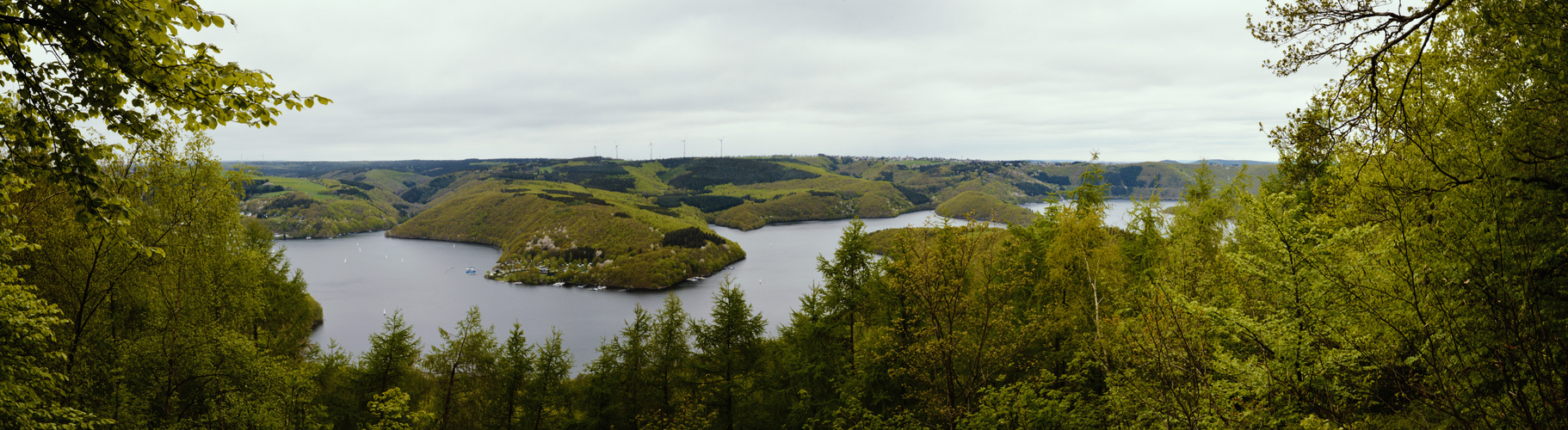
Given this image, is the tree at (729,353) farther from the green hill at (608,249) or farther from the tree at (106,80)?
the green hill at (608,249)

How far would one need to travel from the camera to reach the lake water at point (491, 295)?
82.0 m

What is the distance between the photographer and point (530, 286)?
124812 mm

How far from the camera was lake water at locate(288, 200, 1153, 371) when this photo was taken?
82.0 metres

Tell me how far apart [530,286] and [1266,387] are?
5236 inches

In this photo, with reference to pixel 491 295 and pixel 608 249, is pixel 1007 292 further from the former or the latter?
pixel 608 249

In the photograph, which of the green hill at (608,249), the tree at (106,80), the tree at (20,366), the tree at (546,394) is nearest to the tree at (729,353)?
the tree at (546,394)

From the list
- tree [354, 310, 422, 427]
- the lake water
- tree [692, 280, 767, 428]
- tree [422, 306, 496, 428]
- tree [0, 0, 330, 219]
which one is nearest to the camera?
tree [0, 0, 330, 219]

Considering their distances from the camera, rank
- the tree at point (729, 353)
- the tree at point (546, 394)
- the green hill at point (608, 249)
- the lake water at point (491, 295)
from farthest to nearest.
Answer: the green hill at point (608, 249) → the lake water at point (491, 295) → the tree at point (546, 394) → the tree at point (729, 353)

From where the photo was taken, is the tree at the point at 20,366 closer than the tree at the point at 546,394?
Yes

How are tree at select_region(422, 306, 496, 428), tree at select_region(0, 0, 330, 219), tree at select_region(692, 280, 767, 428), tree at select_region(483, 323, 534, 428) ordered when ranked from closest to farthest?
tree at select_region(0, 0, 330, 219), tree at select_region(692, 280, 767, 428), tree at select_region(483, 323, 534, 428), tree at select_region(422, 306, 496, 428)

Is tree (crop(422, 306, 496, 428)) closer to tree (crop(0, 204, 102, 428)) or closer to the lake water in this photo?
tree (crop(0, 204, 102, 428))

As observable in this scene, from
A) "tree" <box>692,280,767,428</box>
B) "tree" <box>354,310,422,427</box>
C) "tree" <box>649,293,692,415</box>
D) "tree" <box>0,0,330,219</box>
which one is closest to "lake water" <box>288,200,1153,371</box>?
"tree" <box>354,310,422,427</box>

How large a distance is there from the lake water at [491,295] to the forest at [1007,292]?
42531 millimetres

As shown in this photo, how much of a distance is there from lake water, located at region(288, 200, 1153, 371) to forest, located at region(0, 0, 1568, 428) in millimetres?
42531
